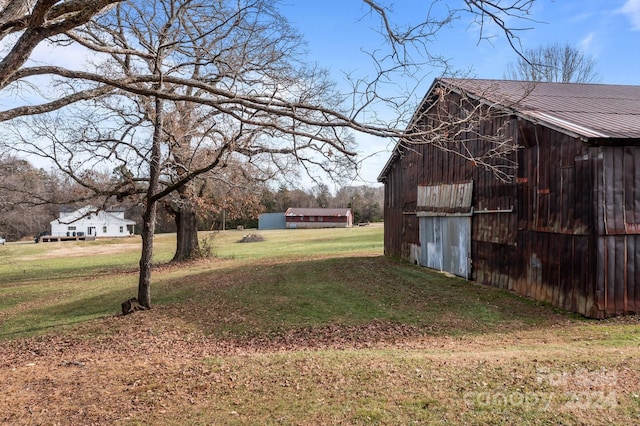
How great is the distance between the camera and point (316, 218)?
78062 millimetres

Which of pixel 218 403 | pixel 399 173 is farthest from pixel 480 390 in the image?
pixel 399 173

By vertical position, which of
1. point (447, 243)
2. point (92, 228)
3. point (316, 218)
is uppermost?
point (316, 218)

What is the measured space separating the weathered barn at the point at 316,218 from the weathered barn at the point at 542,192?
195ft

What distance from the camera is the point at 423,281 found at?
1504 cm

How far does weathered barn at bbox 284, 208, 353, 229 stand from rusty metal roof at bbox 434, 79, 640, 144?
60702mm

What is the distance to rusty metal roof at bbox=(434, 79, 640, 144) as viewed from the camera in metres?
9.46

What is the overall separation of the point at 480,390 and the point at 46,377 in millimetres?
5964

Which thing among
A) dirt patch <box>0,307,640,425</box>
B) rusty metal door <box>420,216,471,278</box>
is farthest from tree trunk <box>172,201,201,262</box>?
dirt patch <box>0,307,640,425</box>

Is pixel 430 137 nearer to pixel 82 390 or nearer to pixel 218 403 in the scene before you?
pixel 218 403

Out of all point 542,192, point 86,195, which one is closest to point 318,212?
point 86,195

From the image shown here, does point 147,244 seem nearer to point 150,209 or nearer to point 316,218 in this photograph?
point 150,209

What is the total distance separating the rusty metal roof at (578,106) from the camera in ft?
31.0

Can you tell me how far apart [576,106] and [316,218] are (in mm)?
65699

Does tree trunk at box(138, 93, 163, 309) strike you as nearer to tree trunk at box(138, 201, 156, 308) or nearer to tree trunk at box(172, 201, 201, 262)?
tree trunk at box(138, 201, 156, 308)
